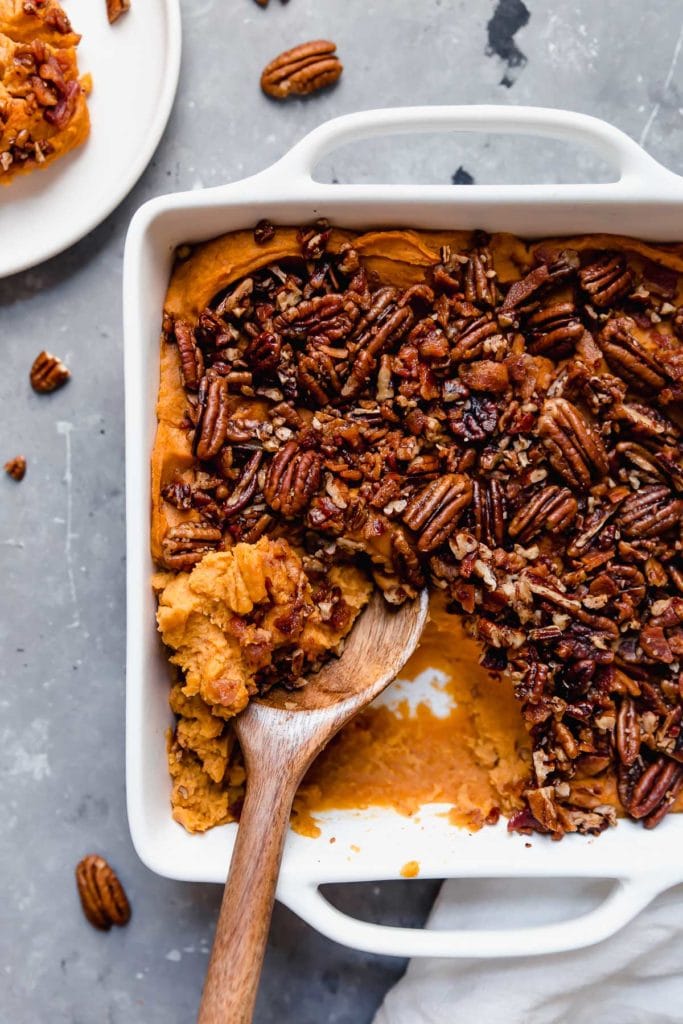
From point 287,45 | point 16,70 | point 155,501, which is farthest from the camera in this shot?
point 287,45

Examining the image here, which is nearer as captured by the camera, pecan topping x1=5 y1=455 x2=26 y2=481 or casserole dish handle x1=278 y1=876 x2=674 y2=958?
casserole dish handle x1=278 y1=876 x2=674 y2=958

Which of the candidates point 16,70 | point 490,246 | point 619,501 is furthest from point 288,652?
point 16,70

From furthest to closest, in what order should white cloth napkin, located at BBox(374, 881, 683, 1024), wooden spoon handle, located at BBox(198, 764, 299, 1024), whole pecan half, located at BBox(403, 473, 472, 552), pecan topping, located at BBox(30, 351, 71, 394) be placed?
pecan topping, located at BBox(30, 351, 71, 394) → white cloth napkin, located at BBox(374, 881, 683, 1024) → whole pecan half, located at BBox(403, 473, 472, 552) → wooden spoon handle, located at BBox(198, 764, 299, 1024)

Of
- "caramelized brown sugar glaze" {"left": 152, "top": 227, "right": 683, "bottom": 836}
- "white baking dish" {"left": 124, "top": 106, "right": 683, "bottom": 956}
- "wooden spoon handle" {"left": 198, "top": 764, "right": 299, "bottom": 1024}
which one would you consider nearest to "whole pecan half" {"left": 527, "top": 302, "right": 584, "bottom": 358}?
"caramelized brown sugar glaze" {"left": 152, "top": 227, "right": 683, "bottom": 836}

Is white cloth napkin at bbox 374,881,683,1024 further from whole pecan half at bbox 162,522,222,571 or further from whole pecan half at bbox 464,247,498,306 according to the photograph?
whole pecan half at bbox 464,247,498,306

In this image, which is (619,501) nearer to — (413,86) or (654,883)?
(654,883)

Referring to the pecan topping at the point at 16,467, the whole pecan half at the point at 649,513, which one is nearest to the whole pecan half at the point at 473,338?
the whole pecan half at the point at 649,513
